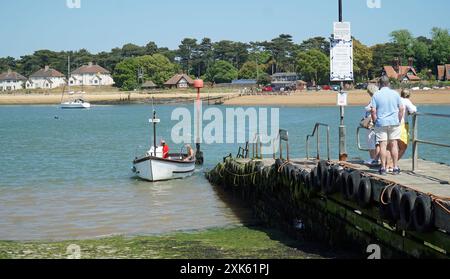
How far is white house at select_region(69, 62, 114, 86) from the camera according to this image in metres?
192

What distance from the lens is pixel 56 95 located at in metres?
182

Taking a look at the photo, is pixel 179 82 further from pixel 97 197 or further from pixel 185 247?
pixel 185 247

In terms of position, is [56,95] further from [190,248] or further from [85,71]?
[190,248]

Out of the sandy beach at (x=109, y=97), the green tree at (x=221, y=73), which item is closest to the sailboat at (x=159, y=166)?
the sandy beach at (x=109, y=97)

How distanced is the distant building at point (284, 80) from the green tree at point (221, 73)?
1227 centimetres

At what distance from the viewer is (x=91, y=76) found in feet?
633

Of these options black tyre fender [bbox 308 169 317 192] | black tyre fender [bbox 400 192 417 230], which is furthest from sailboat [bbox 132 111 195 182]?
black tyre fender [bbox 400 192 417 230]

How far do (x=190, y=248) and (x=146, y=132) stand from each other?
57.6 m

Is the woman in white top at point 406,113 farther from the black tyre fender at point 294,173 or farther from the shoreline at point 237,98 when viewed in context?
the shoreline at point 237,98

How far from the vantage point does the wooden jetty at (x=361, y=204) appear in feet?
32.9

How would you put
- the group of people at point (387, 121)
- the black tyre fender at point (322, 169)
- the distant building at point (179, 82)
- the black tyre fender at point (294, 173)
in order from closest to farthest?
the group of people at point (387, 121)
the black tyre fender at point (322, 169)
the black tyre fender at point (294, 173)
the distant building at point (179, 82)

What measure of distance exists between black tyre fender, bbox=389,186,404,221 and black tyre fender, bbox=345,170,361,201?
54.6 inches

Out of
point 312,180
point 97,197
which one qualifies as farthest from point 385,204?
point 97,197
